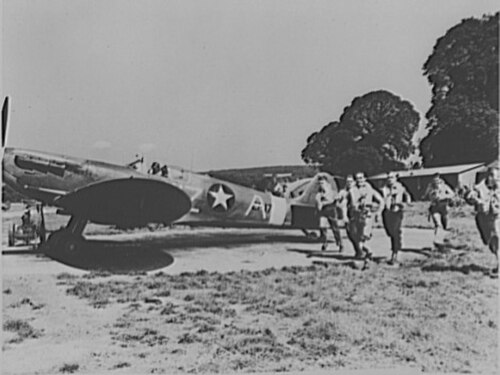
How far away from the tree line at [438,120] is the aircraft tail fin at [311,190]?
4cm

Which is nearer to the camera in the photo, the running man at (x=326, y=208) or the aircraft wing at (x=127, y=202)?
the aircraft wing at (x=127, y=202)

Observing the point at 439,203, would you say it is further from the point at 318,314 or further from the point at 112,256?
the point at 112,256

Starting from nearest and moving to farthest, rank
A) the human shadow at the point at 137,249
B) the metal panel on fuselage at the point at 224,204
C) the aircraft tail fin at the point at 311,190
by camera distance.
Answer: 1. the human shadow at the point at 137,249
2. the metal panel on fuselage at the point at 224,204
3. the aircraft tail fin at the point at 311,190

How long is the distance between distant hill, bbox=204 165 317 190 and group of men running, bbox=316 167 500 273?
0.09 m

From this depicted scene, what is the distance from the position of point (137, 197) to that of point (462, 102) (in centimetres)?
148

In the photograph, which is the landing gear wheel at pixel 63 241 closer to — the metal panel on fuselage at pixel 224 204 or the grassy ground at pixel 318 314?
the grassy ground at pixel 318 314

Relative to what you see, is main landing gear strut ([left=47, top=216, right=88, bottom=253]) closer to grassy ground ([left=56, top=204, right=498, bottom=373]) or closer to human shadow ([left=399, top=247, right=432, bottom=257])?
grassy ground ([left=56, top=204, right=498, bottom=373])

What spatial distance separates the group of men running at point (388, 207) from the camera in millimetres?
2930

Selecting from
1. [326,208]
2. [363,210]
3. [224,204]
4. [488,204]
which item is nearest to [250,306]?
[224,204]

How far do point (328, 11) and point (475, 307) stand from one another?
1419 mm

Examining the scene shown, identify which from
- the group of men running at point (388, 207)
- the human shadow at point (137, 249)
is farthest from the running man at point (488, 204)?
the human shadow at point (137, 249)

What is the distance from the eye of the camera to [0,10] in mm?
2574

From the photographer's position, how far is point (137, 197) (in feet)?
8.87

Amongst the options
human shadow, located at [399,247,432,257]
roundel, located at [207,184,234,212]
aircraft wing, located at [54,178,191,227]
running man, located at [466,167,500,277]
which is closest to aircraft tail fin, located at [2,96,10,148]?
aircraft wing, located at [54,178,191,227]
